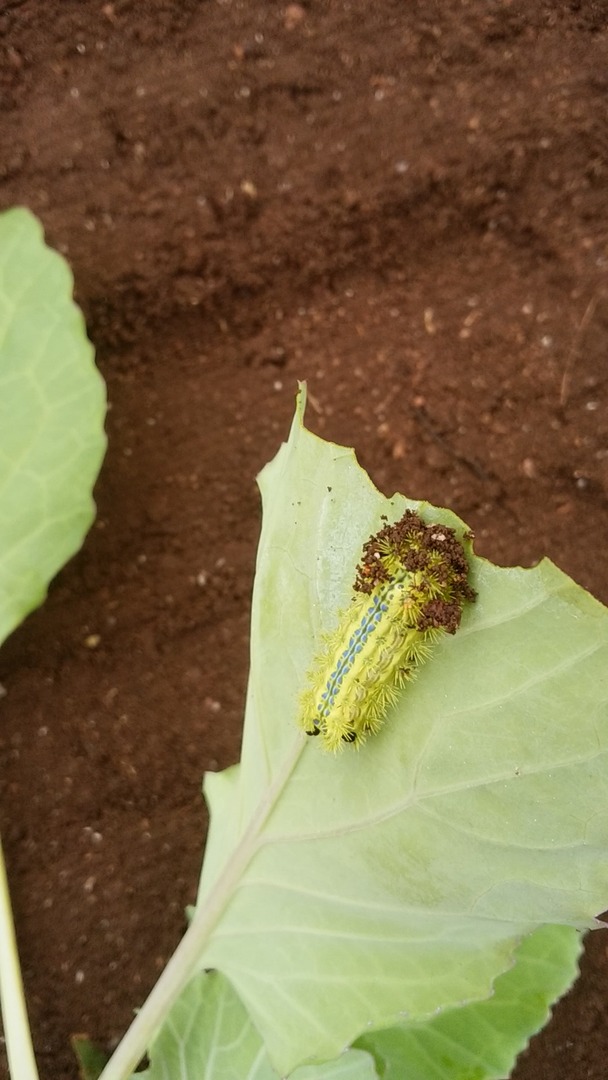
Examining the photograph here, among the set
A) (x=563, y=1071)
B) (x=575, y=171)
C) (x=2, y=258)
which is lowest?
(x=563, y=1071)

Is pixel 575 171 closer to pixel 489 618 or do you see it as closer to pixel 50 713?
pixel 489 618

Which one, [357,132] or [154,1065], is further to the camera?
[357,132]

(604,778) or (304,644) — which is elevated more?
(304,644)

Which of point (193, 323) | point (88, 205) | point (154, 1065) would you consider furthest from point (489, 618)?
point (88, 205)

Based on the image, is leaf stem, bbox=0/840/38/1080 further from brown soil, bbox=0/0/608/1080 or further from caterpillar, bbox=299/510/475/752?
caterpillar, bbox=299/510/475/752

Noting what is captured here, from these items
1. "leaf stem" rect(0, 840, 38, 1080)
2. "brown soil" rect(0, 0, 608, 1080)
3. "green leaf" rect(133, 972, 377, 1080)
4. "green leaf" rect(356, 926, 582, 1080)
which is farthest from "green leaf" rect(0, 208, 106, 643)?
"green leaf" rect(356, 926, 582, 1080)

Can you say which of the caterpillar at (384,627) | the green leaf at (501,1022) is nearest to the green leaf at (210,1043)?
the green leaf at (501,1022)
